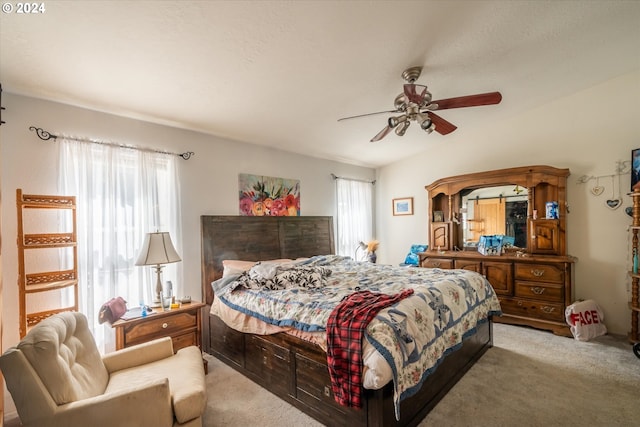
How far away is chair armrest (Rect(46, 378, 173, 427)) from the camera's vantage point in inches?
54.6

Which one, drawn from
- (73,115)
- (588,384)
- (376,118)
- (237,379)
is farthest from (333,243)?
(73,115)

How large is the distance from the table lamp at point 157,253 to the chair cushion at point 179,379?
829mm

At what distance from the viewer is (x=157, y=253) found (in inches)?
104

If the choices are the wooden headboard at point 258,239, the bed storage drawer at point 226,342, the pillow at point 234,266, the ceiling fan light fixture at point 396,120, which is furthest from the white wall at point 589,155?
the bed storage drawer at point 226,342

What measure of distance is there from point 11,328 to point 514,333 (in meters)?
5.20

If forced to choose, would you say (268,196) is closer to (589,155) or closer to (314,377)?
(314,377)

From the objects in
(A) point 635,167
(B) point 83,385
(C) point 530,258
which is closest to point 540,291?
(C) point 530,258

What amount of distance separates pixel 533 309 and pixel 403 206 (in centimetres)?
265

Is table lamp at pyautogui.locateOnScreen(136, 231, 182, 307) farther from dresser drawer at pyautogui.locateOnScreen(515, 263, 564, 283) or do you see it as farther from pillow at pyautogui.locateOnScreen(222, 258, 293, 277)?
dresser drawer at pyautogui.locateOnScreen(515, 263, 564, 283)

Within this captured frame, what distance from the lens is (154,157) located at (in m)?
3.05

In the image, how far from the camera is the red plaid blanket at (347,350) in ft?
5.61

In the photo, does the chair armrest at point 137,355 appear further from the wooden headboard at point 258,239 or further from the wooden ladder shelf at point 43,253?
the wooden headboard at point 258,239

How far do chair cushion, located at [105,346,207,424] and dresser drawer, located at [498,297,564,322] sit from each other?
13.1ft

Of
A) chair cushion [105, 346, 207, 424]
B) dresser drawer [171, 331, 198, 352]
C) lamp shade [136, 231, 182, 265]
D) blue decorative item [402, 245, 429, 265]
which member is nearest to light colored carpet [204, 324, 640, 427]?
dresser drawer [171, 331, 198, 352]
